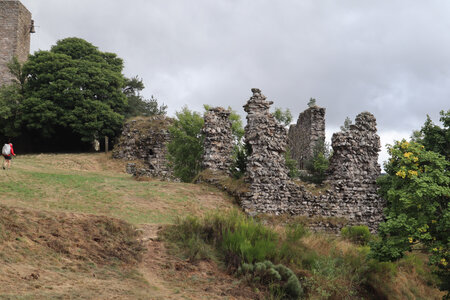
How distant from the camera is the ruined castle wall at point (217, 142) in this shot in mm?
18016

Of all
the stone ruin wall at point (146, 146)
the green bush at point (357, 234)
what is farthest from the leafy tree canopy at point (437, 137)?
the stone ruin wall at point (146, 146)

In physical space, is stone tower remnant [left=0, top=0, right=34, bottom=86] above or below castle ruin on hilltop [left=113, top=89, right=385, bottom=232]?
above

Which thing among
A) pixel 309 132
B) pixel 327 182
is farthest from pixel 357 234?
pixel 309 132

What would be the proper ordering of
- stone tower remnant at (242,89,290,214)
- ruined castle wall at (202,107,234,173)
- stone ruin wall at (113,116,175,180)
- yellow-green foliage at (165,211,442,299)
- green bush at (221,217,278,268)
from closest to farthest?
yellow-green foliage at (165,211,442,299) < green bush at (221,217,278,268) < stone tower remnant at (242,89,290,214) < ruined castle wall at (202,107,234,173) < stone ruin wall at (113,116,175,180)

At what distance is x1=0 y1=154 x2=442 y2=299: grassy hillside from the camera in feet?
23.6

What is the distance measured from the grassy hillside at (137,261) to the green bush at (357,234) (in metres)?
2.42

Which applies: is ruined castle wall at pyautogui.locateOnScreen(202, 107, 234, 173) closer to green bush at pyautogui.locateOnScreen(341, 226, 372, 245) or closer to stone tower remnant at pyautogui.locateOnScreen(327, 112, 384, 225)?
stone tower remnant at pyautogui.locateOnScreen(327, 112, 384, 225)

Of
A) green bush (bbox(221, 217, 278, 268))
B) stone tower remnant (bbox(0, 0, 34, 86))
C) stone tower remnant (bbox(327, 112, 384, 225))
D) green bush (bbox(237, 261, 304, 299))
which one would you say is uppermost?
stone tower remnant (bbox(0, 0, 34, 86))

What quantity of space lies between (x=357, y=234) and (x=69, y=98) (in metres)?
24.4

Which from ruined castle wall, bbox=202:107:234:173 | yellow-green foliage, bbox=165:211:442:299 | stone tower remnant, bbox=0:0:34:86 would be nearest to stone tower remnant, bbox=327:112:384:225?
ruined castle wall, bbox=202:107:234:173

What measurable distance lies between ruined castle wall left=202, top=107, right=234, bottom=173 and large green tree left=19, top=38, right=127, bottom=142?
15.9m

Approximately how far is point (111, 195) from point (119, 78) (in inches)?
841

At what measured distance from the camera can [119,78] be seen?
34.4m

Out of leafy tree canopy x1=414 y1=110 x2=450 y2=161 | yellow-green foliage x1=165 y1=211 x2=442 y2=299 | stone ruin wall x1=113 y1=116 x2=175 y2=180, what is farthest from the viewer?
stone ruin wall x1=113 y1=116 x2=175 y2=180
